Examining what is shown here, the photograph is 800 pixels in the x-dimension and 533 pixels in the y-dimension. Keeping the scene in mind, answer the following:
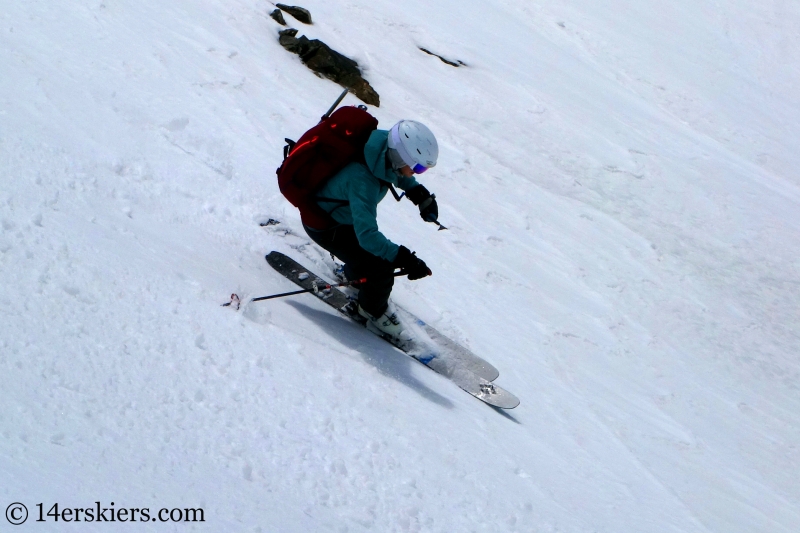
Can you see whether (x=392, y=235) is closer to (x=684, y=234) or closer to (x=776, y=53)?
(x=684, y=234)

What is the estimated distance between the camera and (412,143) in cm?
474

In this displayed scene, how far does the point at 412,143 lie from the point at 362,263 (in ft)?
3.67

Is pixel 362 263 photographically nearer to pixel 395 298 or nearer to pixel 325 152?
pixel 325 152

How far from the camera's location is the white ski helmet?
4742mm

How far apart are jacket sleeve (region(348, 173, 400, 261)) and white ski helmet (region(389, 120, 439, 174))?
32 cm

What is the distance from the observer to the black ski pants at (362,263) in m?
5.38

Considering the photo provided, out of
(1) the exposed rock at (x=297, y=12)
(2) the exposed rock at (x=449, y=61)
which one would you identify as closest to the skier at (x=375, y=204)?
(1) the exposed rock at (x=297, y=12)

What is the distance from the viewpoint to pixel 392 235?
7625 millimetres

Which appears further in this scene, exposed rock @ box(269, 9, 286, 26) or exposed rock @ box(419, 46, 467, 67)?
exposed rock @ box(419, 46, 467, 67)

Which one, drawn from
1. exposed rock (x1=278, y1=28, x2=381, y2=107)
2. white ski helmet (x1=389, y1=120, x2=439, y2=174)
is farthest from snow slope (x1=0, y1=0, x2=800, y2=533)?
white ski helmet (x1=389, y1=120, x2=439, y2=174)

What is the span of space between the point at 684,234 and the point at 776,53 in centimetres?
1343

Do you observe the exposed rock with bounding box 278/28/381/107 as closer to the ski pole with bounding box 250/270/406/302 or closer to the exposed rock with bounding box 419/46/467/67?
the exposed rock with bounding box 419/46/467/67

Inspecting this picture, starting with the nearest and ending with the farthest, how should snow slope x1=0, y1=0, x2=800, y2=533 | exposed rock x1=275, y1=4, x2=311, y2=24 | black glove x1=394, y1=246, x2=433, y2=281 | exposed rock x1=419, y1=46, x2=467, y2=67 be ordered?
snow slope x1=0, y1=0, x2=800, y2=533 < black glove x1=394, y1=246, x2=433, y2=281 < exposed rock x1=275, y1=4, x2=311, y2=24 < exposed rock x1=419, y1=46, x2=467, y2=67

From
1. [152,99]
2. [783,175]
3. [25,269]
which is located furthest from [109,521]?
[783,175]
